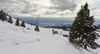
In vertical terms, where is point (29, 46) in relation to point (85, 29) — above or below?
below

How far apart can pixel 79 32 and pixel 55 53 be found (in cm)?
869

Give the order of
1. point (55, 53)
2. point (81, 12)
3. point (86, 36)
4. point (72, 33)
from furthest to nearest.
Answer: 1. point (72, 33)
2. point (81, 12)
3. point (86, 36)
4. point (55, 53)

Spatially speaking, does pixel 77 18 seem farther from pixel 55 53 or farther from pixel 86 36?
pixel 55 53

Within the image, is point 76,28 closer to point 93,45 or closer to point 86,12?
point 86,12

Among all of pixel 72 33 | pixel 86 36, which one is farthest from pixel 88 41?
pixel 72 33

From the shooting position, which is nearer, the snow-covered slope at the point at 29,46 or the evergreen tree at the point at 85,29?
the snow-covered slope at the point at 29,46

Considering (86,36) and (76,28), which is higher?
(76,28)

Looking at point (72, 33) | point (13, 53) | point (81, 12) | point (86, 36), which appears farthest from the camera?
point (72, 33)

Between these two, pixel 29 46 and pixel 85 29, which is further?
pixel 85 29

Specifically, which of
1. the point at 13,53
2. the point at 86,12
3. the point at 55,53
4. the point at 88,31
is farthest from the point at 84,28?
the point at 13,53

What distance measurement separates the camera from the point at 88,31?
40.5ft

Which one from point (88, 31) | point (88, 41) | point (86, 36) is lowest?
point (88, 41)

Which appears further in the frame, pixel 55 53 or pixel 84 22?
pixel 84 22

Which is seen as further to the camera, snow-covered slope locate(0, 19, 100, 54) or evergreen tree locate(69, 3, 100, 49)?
evergreen tree locate(69, 3, 100, 49)
